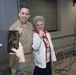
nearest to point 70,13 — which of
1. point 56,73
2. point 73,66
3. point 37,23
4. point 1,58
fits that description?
point 73,66

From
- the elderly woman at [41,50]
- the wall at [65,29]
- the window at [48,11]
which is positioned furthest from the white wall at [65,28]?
the elderly woman at [41,50]

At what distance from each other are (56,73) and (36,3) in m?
1.75

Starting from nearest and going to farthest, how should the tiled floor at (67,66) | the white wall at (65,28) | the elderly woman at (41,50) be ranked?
the elderly woman at (41,50), the tiled floor at (67,66), the white wall at (65,28)

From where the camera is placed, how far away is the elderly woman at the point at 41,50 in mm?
2885

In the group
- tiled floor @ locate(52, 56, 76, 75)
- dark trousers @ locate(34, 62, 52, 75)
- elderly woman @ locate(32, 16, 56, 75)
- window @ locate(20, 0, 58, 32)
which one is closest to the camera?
elderly woman @ locate(32, 16, 56, 75)

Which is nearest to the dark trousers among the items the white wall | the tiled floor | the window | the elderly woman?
the elderly woman

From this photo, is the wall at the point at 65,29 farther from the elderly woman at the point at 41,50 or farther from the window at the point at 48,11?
the elderly woman at the point at 41,50

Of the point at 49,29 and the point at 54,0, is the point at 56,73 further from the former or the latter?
the point at 54,0

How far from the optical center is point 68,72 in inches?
161

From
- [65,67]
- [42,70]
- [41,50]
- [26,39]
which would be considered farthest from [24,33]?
[65,67]

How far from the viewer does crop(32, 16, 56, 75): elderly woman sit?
2.88m

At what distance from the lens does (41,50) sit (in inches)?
114

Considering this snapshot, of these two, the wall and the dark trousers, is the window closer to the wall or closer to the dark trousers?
the wall

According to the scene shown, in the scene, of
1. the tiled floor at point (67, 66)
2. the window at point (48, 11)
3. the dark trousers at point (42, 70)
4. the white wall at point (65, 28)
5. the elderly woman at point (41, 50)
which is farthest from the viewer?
the white wall at point (65, 28)
